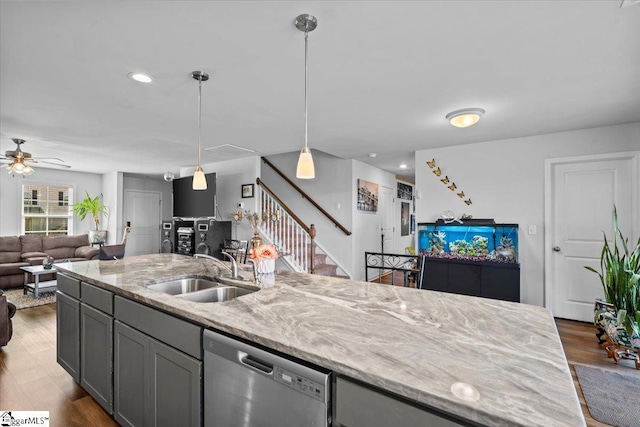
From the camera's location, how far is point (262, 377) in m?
1.16

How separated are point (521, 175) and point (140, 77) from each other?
14.7ft

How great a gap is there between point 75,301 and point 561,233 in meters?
5.17

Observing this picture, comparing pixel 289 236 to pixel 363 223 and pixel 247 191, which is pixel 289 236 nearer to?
pixel 247 191

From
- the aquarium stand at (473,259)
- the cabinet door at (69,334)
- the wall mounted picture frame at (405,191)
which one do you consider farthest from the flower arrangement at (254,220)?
the wall mounted picture frame at (405,191)

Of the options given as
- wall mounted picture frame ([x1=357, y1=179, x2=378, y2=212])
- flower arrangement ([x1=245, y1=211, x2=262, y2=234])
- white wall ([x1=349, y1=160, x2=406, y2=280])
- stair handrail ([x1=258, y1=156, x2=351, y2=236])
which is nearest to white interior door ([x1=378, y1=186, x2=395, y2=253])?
white wall ([x1=349, y1=160, x2=406, y2=280])

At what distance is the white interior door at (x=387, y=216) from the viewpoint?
6855mm

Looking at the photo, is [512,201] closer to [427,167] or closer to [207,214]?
[427,167]

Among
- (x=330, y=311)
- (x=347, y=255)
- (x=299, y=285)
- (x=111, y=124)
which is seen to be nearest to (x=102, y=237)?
(x=111, y=124)

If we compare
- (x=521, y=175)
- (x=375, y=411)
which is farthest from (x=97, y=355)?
(x=521, y=175)

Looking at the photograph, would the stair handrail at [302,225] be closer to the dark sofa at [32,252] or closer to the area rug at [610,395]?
the area rug at [610,395]

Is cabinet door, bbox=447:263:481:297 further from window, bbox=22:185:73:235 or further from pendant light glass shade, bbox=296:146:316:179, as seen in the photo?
window, bbox=22:185:73:235

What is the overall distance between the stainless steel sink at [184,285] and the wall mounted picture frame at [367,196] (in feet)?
13.0

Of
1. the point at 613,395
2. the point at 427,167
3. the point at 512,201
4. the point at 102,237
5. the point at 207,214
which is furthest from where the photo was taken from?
the point at 102,237

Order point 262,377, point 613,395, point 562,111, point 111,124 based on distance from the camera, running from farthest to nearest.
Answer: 1. point 111,124
2. point 562,111
3. point 613,395
4. point 262,377
